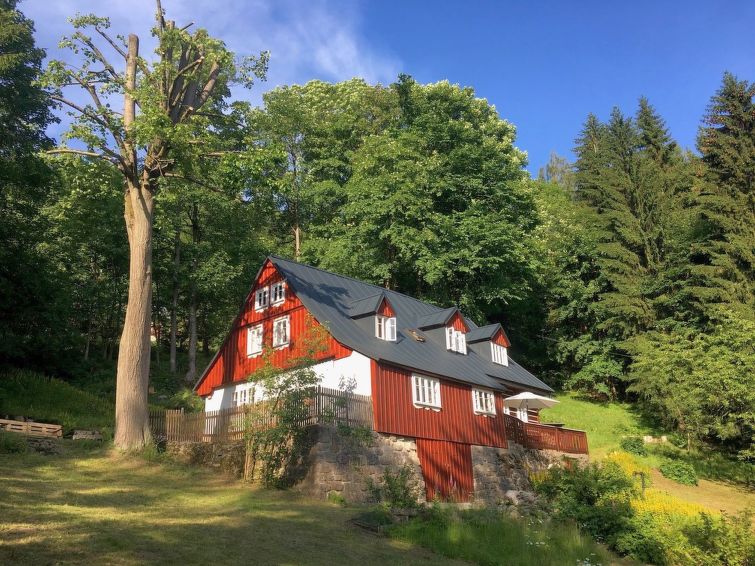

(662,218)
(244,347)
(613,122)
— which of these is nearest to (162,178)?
(244,347)

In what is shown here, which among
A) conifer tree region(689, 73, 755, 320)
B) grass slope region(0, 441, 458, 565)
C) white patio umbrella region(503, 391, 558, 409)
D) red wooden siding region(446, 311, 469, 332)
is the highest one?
conifer tree region(689, 73, 755, 320)

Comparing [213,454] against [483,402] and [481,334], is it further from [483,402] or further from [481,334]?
[481,334]

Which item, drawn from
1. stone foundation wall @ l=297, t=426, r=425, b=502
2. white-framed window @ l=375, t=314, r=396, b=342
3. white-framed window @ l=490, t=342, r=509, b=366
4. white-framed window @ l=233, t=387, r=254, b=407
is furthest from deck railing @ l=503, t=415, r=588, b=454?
white-framed window @ l=233, t=387, r=254, b=407

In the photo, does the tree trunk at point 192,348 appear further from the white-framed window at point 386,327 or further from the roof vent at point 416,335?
the white-framed window at point 386,327

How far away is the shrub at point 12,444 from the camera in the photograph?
19237 mm

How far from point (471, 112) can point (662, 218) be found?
15.9 meters

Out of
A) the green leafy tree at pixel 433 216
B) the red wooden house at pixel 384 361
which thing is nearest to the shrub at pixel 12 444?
the red wooden house at pixel 384 361

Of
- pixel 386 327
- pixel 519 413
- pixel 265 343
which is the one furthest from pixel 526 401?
pixel 265 343

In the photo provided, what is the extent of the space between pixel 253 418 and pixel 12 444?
7.22 m

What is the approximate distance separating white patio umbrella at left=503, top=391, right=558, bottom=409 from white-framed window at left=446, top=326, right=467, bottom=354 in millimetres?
3268

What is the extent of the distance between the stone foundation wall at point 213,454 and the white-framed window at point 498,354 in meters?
16.5

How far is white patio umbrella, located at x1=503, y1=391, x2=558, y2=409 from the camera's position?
30656 millimetres

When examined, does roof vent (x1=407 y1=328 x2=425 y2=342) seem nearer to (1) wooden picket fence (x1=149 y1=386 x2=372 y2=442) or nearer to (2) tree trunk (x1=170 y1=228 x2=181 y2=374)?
(1) wooden picket fence (x1=149 y1=386 x2=372 y2=442)

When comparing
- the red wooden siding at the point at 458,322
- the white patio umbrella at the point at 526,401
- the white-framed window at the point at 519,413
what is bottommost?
the white-framed window at the point at 519,413
